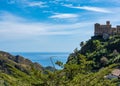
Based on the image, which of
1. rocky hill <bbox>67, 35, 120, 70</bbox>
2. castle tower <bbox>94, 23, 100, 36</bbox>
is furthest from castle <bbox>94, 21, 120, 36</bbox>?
rocky hill <bbox>67, 35, 120, 70</bbox>

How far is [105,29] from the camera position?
343 ft

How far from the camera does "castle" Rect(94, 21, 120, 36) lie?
102344 mm

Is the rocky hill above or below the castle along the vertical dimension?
below

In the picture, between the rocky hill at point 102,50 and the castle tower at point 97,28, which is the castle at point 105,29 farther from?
the rocky hill at point 102,50

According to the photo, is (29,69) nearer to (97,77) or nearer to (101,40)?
(97,77)

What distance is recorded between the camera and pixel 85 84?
11.2 meters

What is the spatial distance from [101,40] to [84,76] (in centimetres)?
9114

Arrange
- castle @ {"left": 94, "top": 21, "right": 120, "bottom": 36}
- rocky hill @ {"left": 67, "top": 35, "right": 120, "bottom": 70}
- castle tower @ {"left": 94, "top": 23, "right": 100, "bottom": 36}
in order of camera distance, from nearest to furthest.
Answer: rocky hill @ {"left": 67, "top": 35, "right": 120, "bottom": 70} → castle @ {"left": 94, "top": 21, "right": 120, "bottom": 36} → castle tower @ {"left": 94, "top": 23, "right": 100, "bottom": 36}

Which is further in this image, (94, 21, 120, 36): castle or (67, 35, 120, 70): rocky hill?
(94, 21, 120, 36): castle

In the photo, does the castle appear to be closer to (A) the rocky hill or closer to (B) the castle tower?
(B) the castle tower

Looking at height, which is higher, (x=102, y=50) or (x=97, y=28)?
(x=97, y=28)

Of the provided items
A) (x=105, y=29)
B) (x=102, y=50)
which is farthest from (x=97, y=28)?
(x=102, y=50)

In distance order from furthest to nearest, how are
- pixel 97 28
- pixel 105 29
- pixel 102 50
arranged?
pixel 97 28, pixel 105 29, pixel 102 50

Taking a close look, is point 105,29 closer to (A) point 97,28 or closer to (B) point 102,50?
(A) point 97,28
